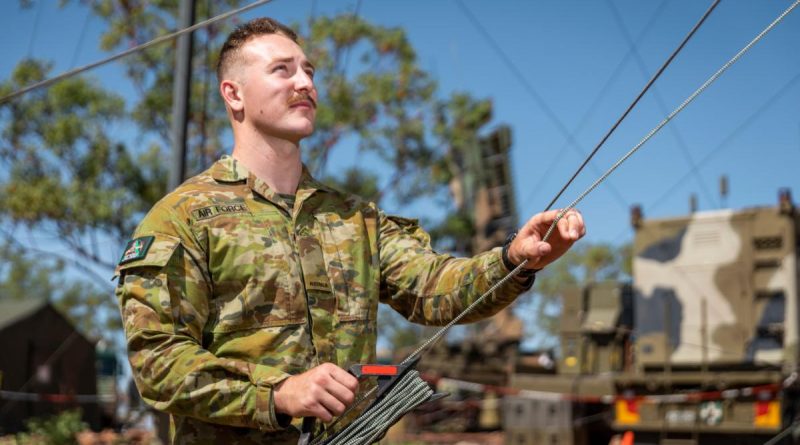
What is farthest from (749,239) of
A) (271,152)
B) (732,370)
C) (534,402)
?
(271,152)

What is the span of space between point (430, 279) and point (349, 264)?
0.64 ft

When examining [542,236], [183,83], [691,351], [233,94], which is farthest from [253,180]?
[691,351]

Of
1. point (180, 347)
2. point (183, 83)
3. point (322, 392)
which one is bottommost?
point (322, 392)

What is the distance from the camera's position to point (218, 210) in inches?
96.9

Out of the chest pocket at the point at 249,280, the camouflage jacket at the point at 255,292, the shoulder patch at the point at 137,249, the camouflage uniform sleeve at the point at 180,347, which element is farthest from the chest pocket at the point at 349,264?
the shoulder patch at the point at 137,249

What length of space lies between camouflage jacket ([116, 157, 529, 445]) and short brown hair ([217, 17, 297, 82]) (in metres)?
0.25

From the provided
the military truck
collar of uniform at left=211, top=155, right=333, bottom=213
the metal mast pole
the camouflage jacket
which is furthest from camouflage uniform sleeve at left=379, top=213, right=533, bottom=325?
the military truck

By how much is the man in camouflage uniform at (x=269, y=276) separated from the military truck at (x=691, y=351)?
858cm

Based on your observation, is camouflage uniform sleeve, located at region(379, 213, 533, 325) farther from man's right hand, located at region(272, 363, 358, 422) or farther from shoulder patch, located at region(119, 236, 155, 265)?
shoulder patch, located at region(119, 236, 155, 265)

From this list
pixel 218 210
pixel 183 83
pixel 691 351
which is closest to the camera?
pixel 218 210

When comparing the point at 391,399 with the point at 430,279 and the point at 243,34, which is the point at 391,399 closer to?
the point at 430,279

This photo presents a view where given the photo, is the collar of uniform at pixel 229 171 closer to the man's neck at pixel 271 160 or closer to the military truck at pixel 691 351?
the man's neck at pixel 271 160

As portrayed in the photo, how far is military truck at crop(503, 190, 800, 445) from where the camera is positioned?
34.6 ft

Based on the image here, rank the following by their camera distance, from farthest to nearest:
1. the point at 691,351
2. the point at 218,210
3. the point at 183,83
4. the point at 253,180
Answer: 1. the point at 691,351
2. the point at 183,83
3. the point at 253,180
4. the point at 218,210
